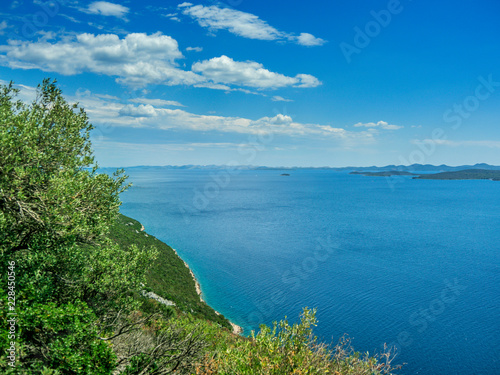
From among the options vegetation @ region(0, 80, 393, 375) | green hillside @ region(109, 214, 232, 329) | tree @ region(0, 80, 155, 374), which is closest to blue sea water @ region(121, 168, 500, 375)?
green hillside @ region(109, 214, 232, 329)

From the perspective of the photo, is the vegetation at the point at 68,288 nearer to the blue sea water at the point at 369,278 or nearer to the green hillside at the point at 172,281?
the green hillside at the point at 172,281

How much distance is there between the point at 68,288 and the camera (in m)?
13.9

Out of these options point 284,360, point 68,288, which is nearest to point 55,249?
point 68,288

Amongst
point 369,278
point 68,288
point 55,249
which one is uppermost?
point 55,249

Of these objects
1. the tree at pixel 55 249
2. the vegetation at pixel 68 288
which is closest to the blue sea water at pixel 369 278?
the vegetation at pixel 68 288

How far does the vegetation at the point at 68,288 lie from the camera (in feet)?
33.1

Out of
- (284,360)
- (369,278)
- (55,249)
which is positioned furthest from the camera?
(369,278)

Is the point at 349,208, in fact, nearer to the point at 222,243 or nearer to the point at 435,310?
the point at 222,243

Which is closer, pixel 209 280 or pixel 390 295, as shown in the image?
pixel 390 295

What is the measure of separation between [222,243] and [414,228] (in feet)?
209

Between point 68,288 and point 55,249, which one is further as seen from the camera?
point 68,288

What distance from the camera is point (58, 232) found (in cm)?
1158

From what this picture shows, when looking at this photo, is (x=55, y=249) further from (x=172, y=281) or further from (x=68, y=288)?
(x=172, y=281)

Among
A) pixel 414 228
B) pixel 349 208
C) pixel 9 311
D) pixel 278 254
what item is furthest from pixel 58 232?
pixel 349 208
